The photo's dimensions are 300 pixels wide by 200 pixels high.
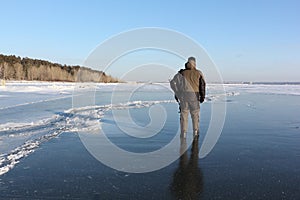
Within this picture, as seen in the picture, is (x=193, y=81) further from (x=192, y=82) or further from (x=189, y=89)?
(x=189, y=89)

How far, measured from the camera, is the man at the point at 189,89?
6.68m

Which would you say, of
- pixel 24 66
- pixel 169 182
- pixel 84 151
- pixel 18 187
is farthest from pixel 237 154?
pixel 24 66

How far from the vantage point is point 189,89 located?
21.9 feet

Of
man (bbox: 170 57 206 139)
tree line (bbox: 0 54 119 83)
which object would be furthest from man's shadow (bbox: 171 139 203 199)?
tree line (bbox: 0 54 119 83)

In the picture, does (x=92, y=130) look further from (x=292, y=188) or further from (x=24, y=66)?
(x=24, y=66)

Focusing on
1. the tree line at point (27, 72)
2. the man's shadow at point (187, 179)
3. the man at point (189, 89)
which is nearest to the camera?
the man's shadow at point (187, 179)

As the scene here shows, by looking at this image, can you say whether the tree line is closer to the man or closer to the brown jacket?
the man

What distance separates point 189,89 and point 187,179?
3.06 meters

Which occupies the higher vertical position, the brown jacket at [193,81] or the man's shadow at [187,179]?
the brown jacket at [193,81]

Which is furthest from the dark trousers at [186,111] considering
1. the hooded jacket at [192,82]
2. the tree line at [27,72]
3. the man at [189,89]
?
the tree line at [27,72]

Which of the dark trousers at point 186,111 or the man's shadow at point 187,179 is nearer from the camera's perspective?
the man's shadow at point 187,179

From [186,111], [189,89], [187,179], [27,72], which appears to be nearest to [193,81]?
[189,89]

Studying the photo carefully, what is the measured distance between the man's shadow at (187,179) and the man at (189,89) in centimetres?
162

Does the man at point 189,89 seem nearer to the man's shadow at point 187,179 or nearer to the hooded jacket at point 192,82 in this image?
the hooded jacket at point 192,82
